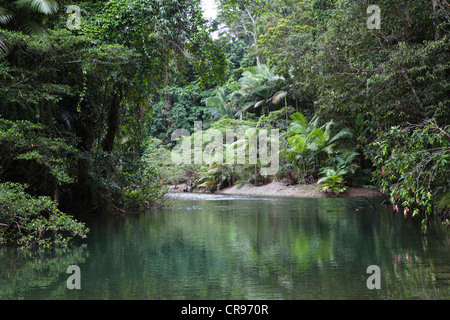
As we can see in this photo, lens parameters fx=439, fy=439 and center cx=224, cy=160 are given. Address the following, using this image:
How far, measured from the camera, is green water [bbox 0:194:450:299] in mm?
4105

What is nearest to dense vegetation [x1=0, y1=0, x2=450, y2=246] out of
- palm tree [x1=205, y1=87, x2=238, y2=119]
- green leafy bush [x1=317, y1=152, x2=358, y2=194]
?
green leafy bush [x1=317, y1=152, x2=358, y2=194]

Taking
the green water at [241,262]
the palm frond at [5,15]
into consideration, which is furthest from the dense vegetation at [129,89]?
the green water at [241,262]

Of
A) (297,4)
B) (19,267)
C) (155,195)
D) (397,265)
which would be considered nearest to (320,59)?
(155,195)

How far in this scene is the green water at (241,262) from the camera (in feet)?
13.5

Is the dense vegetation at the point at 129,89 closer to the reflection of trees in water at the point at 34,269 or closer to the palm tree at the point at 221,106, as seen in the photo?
the reflection of trees in water at the point at 34,269

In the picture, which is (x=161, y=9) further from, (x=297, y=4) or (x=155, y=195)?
(x=297, y=4)

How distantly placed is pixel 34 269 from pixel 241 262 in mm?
2471

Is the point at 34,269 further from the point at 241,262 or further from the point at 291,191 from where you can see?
the point at 291,191

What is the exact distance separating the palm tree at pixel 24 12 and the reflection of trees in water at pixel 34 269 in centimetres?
474

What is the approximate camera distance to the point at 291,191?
19578 millimetres

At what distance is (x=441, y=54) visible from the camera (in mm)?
9445
